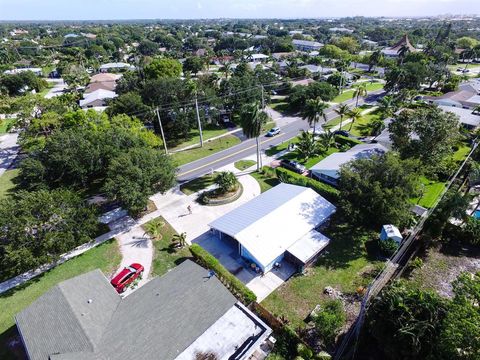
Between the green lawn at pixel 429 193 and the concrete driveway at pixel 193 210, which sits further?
the green lawn at pixel 429 193

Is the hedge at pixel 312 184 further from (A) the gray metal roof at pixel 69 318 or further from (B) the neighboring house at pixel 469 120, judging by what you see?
(B) the neighboring house at pixel 469 120

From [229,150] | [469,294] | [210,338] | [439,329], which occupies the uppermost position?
[469,294]

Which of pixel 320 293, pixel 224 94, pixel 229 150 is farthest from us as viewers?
pixel 224 94

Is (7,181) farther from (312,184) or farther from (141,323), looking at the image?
(312,184)

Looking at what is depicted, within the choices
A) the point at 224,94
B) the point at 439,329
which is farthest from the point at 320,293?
the point at 224,94

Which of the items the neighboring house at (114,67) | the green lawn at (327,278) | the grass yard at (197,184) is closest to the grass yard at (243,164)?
the grass yard at (197,184)

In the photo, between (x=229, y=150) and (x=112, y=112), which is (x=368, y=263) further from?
(x=112, y=112)

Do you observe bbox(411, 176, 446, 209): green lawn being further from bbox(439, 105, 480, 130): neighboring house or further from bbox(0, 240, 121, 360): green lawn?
bbox(0, 240, 121, 360): green lawn
